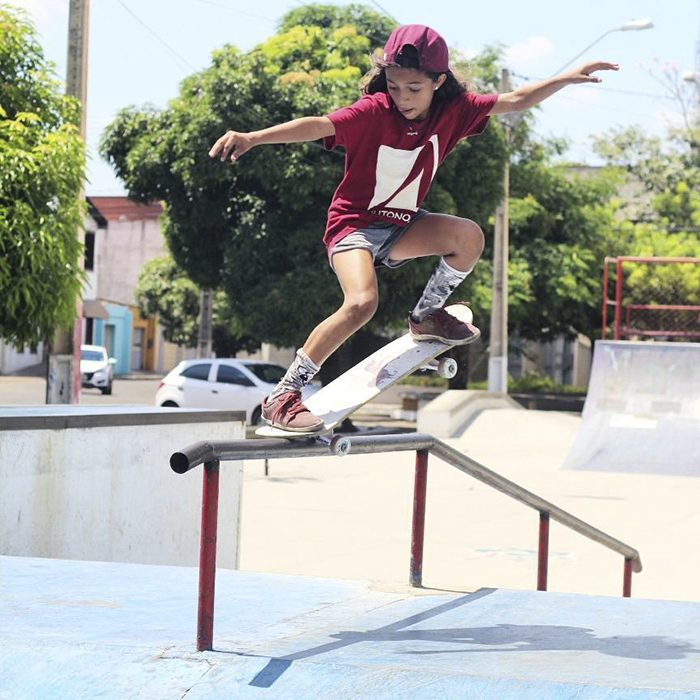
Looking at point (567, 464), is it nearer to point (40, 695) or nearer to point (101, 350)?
point (40, 695)

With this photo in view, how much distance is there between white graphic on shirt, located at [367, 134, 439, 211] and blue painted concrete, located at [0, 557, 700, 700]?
5.14 ft

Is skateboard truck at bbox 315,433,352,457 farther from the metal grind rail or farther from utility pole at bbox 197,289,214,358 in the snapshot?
utility pole at bbox 197,289,214,358

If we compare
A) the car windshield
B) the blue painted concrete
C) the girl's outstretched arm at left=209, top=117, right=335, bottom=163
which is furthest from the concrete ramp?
the girl's outstretched arm at left=209, top=117, right=335, bottom=163

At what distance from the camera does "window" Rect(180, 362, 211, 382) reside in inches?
918

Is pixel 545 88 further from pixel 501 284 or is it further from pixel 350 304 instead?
pixel 501 284

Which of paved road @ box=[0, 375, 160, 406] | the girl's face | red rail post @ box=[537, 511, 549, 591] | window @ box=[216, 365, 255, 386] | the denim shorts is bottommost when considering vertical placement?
paved road @ box=[0, 375, 160, 406]

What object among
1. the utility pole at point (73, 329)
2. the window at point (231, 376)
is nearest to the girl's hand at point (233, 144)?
the utility pole at point (73, 329)

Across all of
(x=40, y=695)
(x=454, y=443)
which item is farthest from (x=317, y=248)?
(x=40, y=695)

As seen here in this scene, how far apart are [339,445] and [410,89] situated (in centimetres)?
130

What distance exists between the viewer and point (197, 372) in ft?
76.7

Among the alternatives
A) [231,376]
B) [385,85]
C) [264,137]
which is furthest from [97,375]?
[264,137]

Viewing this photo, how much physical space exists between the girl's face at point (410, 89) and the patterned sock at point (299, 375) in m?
0.96

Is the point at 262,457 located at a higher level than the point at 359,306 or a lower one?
lower

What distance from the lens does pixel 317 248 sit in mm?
22750
